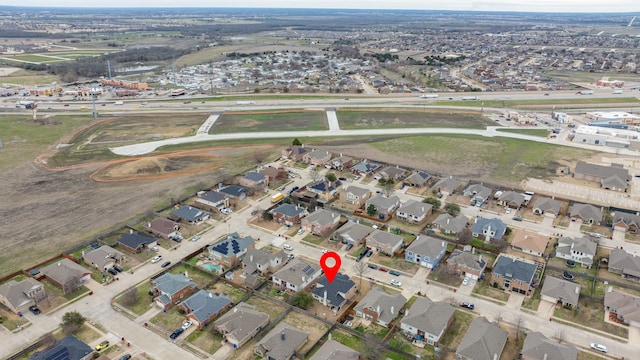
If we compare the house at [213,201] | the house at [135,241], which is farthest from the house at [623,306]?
the house at [135,241]

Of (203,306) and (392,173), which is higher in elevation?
(392,173)

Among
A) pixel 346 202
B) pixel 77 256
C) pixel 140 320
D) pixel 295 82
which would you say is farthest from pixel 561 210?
pixel 295 82

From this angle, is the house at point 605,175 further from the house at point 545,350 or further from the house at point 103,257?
the house at point 103,257

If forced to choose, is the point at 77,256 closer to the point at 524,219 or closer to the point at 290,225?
the point at 290,225

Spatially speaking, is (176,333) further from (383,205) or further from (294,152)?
(294,152)

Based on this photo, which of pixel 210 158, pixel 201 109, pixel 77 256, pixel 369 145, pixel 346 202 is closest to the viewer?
pixel 77 256

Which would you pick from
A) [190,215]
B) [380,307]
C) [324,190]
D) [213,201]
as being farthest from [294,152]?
[380,307]
